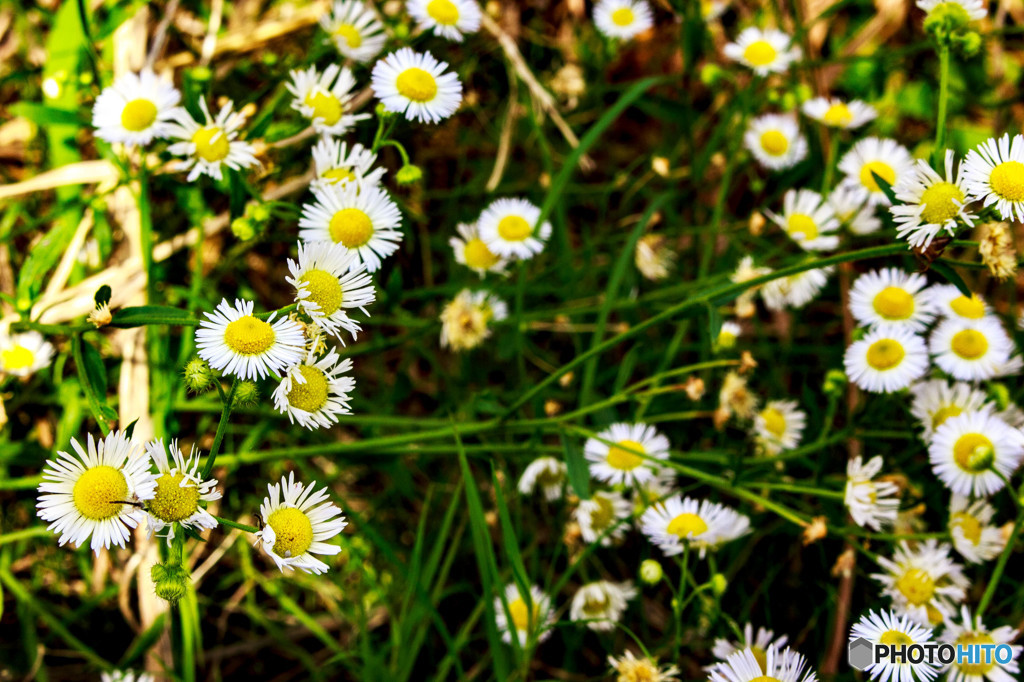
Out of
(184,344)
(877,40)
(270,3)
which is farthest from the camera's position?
(877,40)

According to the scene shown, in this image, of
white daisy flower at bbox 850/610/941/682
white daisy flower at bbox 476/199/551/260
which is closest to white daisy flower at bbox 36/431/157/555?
white daisy flower at bbox 476/199/551/260

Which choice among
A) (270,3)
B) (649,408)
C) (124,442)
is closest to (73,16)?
(270,3)

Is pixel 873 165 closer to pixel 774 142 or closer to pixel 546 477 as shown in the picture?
pixel 774 142

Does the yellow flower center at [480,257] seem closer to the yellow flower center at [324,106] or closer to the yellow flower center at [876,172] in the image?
the yellow flower center at [324,106]

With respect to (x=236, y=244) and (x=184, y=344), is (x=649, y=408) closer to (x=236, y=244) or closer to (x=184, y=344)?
(x=184, y=344)

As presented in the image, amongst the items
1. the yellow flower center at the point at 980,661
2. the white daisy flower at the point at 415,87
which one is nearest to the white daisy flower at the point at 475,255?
the white daisy flower at the point at 415,87

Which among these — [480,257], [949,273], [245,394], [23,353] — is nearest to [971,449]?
Result: [949,273]

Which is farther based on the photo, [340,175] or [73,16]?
[73,16]

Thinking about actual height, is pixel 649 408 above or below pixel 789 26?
below
